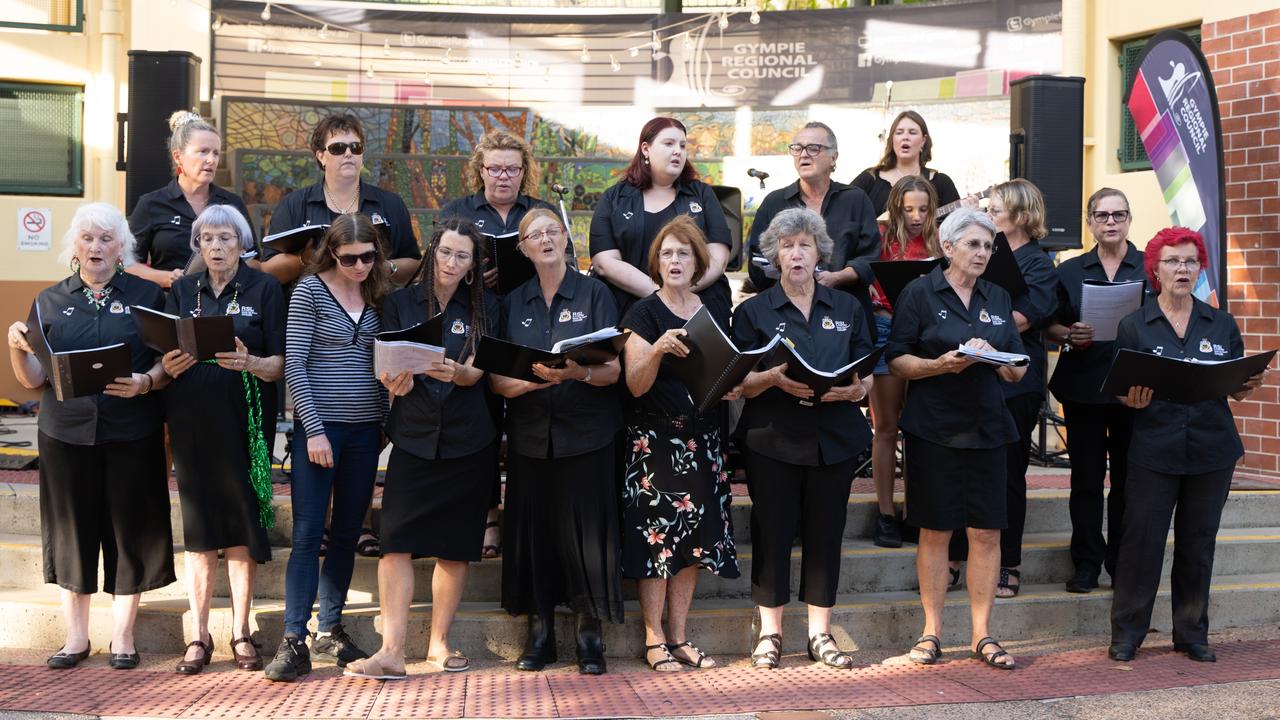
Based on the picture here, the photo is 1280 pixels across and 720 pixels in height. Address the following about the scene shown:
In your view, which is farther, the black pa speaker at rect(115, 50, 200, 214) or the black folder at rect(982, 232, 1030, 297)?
the black pa speaker at rect(115, 50, 200, 214)

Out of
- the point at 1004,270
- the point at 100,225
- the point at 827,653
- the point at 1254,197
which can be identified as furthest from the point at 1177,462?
the point at 100,225

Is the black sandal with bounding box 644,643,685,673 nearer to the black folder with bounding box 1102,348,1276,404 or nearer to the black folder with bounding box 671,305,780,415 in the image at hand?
the black folder with bounding box 671,305,780,415

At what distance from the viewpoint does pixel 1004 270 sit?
18.7ft

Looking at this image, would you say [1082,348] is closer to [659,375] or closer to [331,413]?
[659,375]

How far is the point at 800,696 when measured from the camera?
197 inches

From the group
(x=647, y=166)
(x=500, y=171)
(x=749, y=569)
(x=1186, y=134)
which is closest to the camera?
(x=500, y=171)

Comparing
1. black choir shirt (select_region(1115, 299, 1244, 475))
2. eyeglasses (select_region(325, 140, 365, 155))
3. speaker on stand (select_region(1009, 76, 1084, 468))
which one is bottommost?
black choir shirt (select_region(1115, 299, 1244, 475))

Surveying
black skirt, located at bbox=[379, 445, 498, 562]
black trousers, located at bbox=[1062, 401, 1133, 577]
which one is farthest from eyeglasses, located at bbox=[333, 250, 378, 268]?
black trousers, located at bbox=[1062, 401, 1133, 577]

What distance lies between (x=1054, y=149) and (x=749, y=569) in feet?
13.2

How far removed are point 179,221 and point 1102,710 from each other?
4.31m

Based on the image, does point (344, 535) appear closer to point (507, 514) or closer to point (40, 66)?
point (507, 514)

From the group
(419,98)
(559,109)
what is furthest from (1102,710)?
(419,98)

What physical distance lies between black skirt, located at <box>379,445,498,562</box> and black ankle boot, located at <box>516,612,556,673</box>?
1.45 ft

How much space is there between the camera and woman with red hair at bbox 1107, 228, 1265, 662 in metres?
5.52
